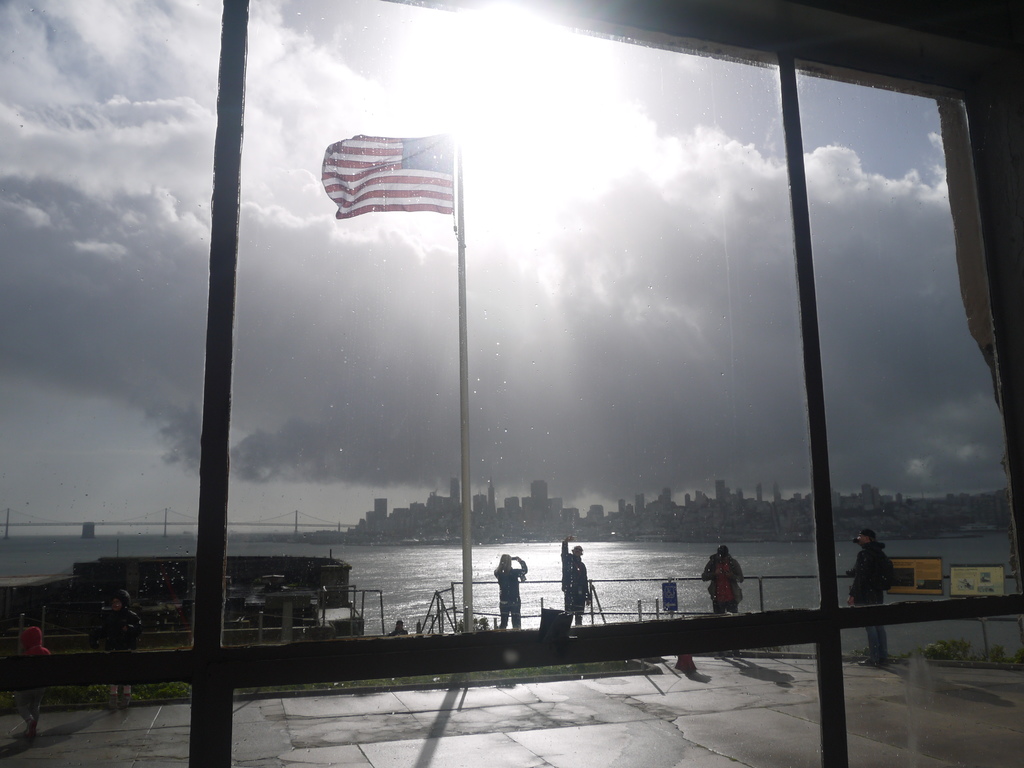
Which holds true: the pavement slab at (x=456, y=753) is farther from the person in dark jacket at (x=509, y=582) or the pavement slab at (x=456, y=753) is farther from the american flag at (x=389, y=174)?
the american flag at (x=389, y=174)

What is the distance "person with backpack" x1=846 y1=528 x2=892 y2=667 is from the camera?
137 cm

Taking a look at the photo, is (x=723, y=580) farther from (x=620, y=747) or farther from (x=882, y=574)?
(x=620, y=747)

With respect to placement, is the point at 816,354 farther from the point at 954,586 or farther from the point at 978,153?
the point at 978,153

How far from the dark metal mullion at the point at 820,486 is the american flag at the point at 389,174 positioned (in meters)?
7.53

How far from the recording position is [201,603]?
941mm

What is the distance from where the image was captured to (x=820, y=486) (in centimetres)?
129

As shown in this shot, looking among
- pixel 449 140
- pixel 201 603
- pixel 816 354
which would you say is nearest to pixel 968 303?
pixel 816 354

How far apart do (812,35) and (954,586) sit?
1177mm

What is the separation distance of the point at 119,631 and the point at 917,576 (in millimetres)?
1485

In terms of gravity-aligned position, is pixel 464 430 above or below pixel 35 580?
above

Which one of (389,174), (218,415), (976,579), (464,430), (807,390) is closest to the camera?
(218,415)

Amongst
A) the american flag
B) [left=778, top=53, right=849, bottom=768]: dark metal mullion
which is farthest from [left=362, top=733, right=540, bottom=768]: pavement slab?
the american flag

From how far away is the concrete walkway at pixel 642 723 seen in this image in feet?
3.32

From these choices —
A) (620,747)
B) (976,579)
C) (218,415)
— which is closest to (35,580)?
(218,415)
